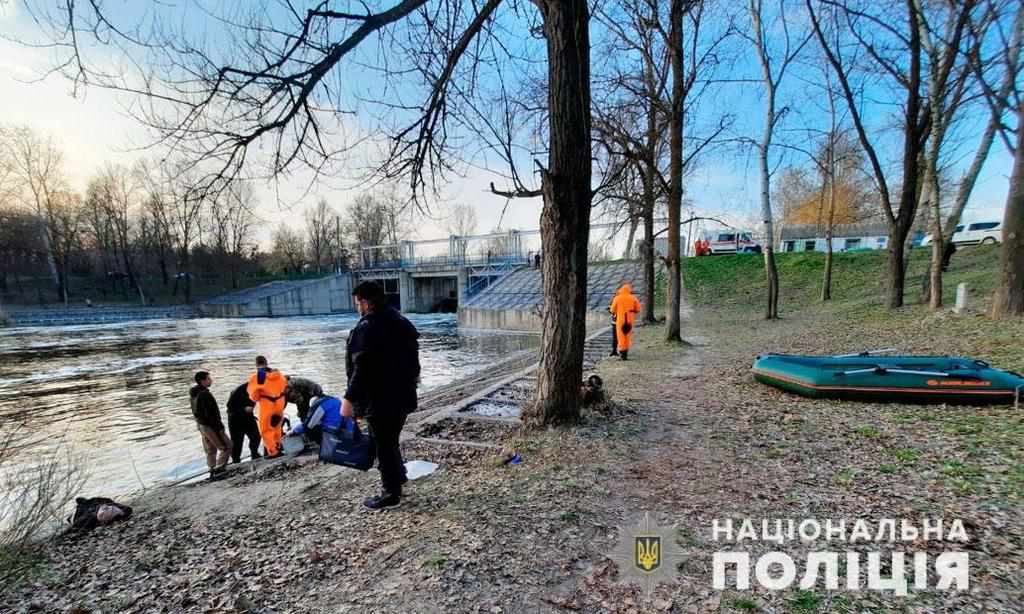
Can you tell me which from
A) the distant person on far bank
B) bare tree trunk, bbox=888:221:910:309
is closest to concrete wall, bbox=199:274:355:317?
the distant person on far bank

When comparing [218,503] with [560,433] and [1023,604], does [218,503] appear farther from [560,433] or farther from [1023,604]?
[1023,604]

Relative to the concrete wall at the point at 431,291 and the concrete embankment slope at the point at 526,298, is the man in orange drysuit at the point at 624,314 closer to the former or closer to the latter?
the concrete embankment slope at the point at 526,298

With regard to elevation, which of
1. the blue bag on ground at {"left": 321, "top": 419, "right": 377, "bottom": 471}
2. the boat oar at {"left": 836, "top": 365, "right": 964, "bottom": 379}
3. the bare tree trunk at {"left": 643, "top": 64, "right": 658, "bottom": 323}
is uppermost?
the bare tree trunk at {"left": 643, "top": 64, "right": 658, "bottom": 323}

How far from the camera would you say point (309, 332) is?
87.1ft

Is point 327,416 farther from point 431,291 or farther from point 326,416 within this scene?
point 431,291

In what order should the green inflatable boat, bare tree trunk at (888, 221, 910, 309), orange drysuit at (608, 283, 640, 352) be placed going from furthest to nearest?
bare tree trunk at (888, 221, 910, 309)
orange drysuit at (608, 283, 640, 352)
the green inflatable boat

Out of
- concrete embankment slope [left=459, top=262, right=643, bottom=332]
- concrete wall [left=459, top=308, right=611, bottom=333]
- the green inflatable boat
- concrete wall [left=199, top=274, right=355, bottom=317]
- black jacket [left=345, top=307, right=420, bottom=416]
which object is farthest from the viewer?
concrete wall [left=199, top=274, right=355, bottom=317]

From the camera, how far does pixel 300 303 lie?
1761 inches

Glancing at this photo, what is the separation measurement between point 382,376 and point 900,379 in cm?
574

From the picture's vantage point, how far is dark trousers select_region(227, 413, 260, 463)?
648 centimetres

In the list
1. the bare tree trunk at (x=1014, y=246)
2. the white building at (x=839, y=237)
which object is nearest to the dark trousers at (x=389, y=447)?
the bare tree trunk at (x=1014, y=246)

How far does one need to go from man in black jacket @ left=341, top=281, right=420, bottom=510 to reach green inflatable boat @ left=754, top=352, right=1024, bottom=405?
5099mm

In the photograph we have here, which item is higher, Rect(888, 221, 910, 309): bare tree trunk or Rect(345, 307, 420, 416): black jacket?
Rect(888, 221, 910, 309): bare tree trunk

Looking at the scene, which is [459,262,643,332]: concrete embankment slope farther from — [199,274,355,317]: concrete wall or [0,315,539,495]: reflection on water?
[199,274,355,317]: concrete wall
